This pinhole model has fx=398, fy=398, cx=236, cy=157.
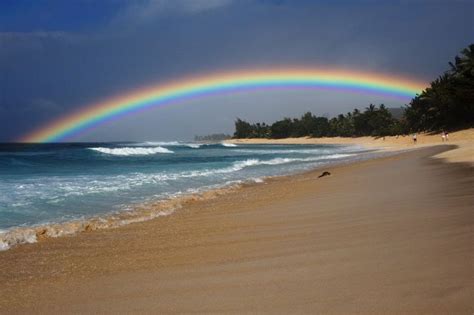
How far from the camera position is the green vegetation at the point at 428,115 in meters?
55.2

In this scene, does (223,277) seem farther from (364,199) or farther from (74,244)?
(364,199)

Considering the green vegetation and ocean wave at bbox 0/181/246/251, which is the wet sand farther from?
the green vegetation

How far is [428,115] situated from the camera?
73.1 meters

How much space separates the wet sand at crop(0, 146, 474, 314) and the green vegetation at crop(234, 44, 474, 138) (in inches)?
2055

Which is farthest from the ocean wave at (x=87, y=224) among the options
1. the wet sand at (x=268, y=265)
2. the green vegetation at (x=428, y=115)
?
the green vegetation at (x=428, y=115)

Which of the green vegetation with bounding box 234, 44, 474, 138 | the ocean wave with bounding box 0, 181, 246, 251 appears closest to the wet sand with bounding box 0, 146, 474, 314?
the ocean wave with bounding box 0, 181, 246, 251

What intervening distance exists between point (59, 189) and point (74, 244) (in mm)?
9547

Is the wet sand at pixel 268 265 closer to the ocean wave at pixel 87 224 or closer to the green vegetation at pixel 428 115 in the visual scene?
the ocean wave at pixel 87 224

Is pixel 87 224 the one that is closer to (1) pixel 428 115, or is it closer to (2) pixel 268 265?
(2) pixel 268 265

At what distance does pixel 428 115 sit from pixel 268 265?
3061 inches

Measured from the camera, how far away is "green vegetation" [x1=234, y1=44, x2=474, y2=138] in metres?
55.2

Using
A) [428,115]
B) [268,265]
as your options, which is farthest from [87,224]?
[428,115]

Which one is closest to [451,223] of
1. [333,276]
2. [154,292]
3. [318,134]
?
[333,276]

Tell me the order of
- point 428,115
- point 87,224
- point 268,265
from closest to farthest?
point 268,265 < point 87,224 < point 428,115
